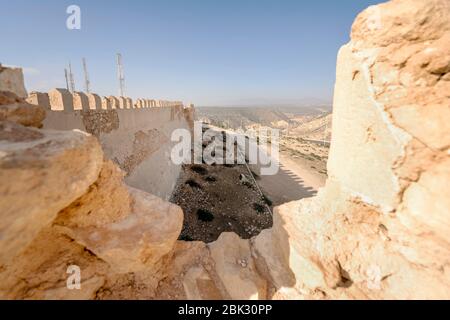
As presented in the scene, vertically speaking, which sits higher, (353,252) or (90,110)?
(90,110)

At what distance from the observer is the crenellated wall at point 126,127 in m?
3.80

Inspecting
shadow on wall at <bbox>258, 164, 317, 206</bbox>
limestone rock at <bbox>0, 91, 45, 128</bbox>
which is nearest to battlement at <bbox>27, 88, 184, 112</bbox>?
limestone rock at <bbox>0, 91, 45, 128</bbox>

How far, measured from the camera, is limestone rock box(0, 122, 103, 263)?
1543 mm

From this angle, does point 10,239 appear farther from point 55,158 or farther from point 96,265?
point 96,265

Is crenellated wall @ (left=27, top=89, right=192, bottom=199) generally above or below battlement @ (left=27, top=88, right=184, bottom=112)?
below

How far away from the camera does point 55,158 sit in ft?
5.94

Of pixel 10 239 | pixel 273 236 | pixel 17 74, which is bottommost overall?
pixel 273 236

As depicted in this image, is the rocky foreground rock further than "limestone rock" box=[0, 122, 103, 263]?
Yes

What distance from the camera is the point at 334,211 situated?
313cm

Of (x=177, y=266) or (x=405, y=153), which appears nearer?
(x=405, y=153)

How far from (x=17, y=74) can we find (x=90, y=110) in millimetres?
1879

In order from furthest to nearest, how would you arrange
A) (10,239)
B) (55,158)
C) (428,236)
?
(428,236)
(55,158)
(10,239)

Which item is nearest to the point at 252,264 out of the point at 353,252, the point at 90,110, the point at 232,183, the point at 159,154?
the point at 353,252

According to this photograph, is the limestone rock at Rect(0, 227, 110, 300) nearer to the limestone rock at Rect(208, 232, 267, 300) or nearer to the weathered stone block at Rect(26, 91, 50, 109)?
the limestone rock at Rect(208, 232, 267, 300)
